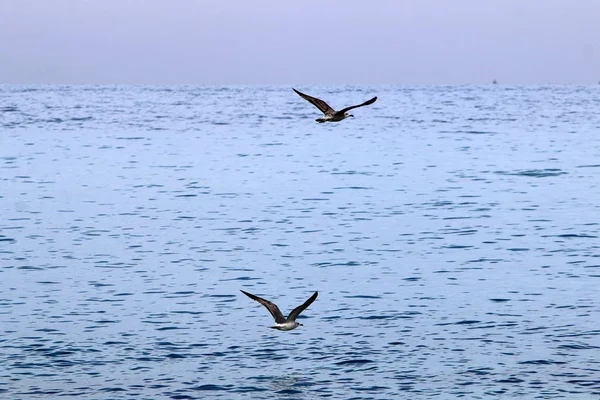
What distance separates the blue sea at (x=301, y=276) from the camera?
761 inches

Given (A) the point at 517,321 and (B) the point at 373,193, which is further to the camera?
(B) the point at 373,193

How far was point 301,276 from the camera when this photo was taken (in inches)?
1086

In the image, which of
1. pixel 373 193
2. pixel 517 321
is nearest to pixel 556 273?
pixel 517 321

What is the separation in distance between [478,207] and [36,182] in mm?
19133

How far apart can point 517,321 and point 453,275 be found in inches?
189

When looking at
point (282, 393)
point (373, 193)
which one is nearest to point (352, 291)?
point (282, 393)

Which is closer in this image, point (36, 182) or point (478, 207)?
point (478, 207)

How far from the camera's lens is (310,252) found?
31.1 meters

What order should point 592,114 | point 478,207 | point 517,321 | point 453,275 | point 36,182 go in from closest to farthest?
1. point 517,321
2. point 453,275
3. point 478,207
4. point 36,182
5. point 592,114

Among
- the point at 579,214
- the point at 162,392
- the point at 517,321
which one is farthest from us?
the point at 579,214

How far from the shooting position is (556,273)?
27688 mm

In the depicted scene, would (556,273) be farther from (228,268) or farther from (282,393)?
(282,393)

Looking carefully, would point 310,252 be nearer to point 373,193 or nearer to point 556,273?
point 556,273

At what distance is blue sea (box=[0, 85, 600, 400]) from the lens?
19328mm
